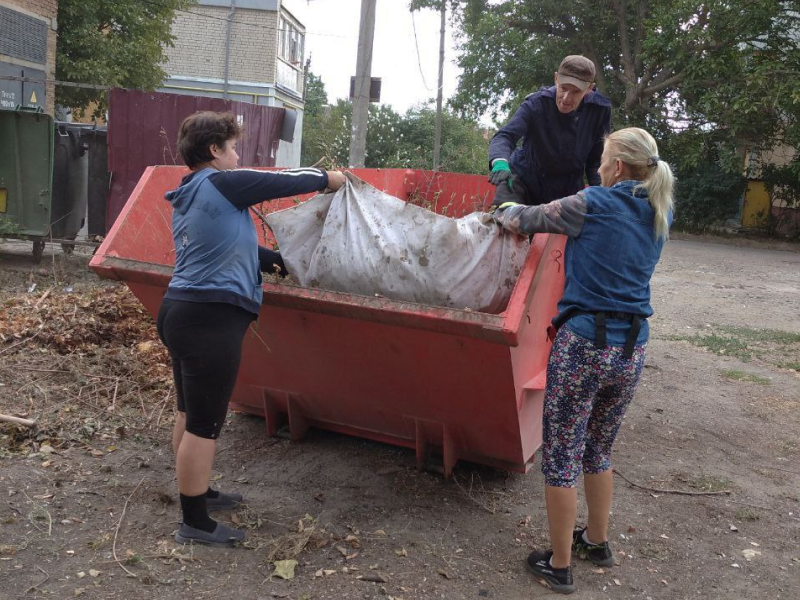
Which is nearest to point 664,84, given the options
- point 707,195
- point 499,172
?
point 707,195

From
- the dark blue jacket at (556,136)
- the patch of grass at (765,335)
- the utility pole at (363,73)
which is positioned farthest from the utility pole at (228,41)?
the dark blue jacket at (556,136)

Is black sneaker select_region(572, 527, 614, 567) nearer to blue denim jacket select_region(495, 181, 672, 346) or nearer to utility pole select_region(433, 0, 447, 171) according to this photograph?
blue denim jacket select_region(495, 181, 672, 346)

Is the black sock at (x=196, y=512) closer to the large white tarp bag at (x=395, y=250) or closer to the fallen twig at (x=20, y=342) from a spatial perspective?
the large white tarp bag at (x=395, y=250)

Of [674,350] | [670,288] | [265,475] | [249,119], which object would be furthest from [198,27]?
[265,475]

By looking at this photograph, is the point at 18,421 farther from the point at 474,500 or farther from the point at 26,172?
the point at 26,172

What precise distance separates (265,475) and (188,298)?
131 centimetres

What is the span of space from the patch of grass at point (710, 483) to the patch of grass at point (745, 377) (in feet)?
7.25

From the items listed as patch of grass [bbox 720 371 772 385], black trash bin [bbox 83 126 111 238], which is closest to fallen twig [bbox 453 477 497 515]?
patch of grass [bbox 720 371 772 385]

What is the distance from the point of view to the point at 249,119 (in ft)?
34.3

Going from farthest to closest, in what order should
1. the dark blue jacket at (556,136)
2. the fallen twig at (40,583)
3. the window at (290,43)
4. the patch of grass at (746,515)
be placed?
the window at (290,43) < the dark blue jacket at (556,136) < the patch of grass at (746,515) < the fallen twig at (40,583)

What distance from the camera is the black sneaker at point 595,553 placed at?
3223 millimetres

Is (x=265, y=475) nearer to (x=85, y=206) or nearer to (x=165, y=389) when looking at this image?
(x=165, y=389)

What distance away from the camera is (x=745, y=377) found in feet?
20.6

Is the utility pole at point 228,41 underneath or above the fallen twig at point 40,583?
above
